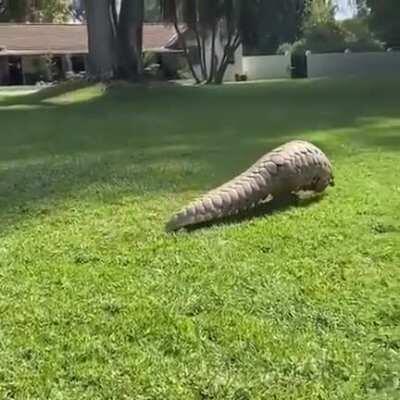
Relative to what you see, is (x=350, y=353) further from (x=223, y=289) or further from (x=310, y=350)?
(x=223, y=289)

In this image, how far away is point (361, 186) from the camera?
6398 mm

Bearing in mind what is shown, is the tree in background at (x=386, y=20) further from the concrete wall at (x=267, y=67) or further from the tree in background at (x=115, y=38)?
the tree in background at (x=115, y=38)

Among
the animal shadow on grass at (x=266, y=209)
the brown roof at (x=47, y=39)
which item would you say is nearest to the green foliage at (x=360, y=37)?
the brown roof at (x=47, y=39)

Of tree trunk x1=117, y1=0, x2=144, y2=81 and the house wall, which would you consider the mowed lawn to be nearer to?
tree trunk x1=117, y1=0, x2=144, y2=81

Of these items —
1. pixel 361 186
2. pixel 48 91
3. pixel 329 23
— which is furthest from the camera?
pixel 329 23

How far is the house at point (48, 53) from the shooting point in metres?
41.0

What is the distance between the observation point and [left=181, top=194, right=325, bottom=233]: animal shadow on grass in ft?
17.0

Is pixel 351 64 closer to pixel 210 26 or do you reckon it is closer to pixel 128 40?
pixel 210 26

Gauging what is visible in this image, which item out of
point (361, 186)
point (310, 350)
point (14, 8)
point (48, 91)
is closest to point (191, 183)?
point (361, 186)

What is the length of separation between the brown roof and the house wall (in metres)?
0.68

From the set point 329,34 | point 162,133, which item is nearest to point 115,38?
point 162,133

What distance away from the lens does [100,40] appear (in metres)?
20.5

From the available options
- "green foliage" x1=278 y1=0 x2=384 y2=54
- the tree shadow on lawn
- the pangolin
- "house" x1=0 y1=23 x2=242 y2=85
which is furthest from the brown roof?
the pangolin

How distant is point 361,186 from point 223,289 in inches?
111
